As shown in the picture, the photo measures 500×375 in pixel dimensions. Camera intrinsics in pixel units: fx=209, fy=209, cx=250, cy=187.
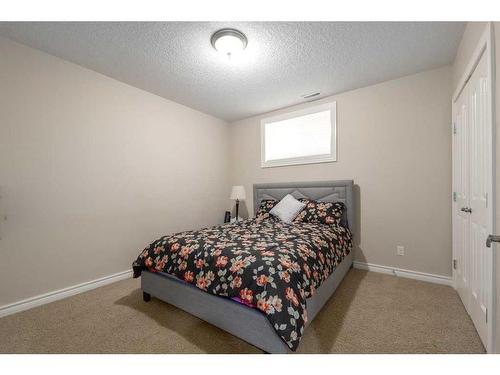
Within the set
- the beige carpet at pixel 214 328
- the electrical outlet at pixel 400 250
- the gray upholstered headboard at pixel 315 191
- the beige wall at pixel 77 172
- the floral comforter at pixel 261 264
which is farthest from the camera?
the gray upholstered headboard at pixel 315 191

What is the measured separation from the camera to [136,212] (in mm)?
2795

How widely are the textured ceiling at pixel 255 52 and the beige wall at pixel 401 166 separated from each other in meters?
0.25

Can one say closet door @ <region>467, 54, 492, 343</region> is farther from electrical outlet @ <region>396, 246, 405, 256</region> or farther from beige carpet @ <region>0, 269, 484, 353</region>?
electrical outlet @ <region>396, 246, 405, 256</region>

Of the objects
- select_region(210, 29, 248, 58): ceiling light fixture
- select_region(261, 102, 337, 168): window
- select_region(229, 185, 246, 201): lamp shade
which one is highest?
select_region(210, 29, 248, 58): ceiling light fixture

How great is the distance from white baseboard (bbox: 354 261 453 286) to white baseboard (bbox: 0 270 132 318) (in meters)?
3.12

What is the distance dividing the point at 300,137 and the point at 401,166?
4.75ft

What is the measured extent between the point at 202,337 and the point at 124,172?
213cm

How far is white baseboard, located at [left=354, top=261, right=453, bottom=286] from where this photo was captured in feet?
7.65

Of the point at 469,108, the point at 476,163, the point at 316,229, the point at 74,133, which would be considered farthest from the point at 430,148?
the point at 74,133

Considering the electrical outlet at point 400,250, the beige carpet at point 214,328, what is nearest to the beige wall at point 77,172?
the beige carpet at point 214,328

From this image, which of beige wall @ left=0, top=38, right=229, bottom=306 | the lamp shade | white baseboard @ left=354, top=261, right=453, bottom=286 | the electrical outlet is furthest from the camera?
the lamp shade

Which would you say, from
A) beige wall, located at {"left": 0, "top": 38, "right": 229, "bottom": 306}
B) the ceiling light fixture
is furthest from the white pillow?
the ceiling light fixture

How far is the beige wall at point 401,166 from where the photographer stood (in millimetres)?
2357

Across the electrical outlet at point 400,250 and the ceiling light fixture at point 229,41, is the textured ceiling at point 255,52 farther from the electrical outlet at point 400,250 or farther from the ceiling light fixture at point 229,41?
the electrical outlet at point 400,250
